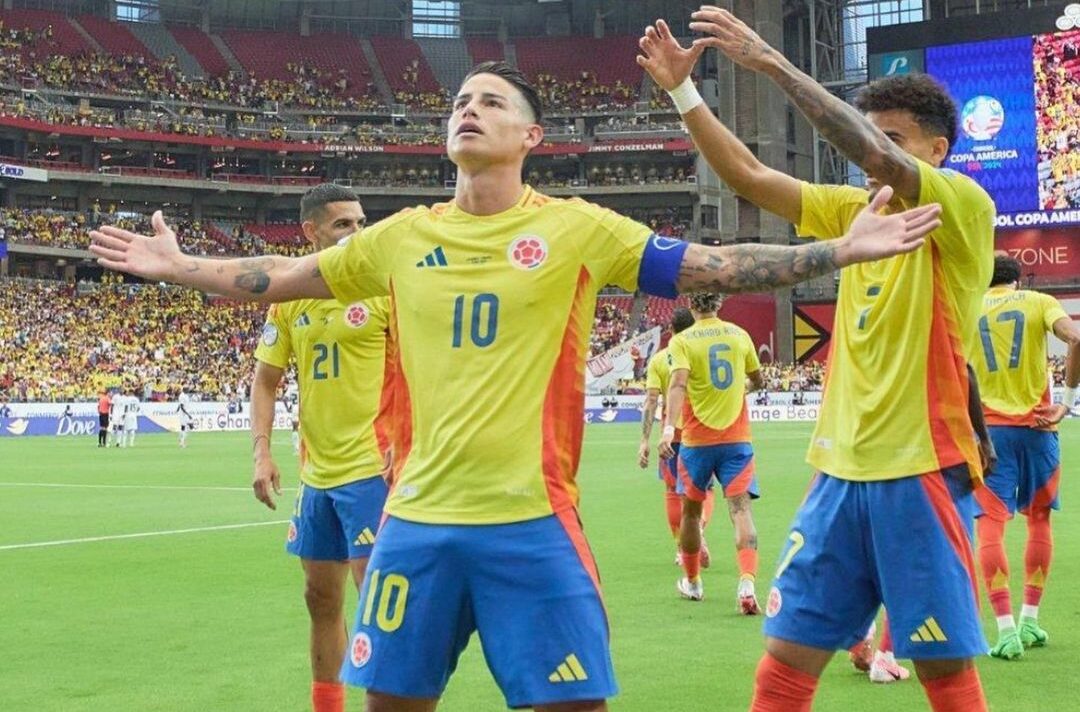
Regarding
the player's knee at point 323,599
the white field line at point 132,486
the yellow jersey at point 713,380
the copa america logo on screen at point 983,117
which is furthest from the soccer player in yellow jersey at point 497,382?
the copa america logo on screen at point 983,117

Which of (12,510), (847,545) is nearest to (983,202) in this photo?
(847,545)

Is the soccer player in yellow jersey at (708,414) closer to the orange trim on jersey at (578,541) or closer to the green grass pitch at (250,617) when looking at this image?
the green grass pitch at (250,617)

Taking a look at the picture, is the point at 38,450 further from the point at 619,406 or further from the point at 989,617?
the point at 989,617

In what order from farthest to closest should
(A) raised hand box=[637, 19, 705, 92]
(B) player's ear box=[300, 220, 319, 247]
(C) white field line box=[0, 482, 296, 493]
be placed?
(C) white field line box=[0, 482, 296, 493] < (B) player's ear box=[300, 220, 319, 247] < (A) raised hand box=[637, 19, 705, 92]

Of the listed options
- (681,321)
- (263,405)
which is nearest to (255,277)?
(263,405)

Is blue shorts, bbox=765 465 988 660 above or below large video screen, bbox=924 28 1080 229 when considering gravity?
below

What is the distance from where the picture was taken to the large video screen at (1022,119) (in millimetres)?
49219

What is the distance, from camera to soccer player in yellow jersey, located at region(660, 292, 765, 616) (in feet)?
35.5

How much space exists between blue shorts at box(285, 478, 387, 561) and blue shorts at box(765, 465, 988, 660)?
98.2 inches

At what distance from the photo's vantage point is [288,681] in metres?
7.73

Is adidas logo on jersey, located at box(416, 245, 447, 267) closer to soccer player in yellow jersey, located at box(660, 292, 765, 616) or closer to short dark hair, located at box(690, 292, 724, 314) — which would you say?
soccer player in yellow jersey, located at box(660, 292, 765, 616)

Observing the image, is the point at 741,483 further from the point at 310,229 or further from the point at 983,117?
the point at 983,117

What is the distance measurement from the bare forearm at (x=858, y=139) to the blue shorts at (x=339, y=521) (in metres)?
3.11

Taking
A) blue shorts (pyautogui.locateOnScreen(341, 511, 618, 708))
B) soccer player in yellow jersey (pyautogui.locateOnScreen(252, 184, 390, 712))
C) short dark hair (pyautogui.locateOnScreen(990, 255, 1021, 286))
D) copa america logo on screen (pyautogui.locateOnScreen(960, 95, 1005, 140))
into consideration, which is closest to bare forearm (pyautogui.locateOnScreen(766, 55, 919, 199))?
blue shorts (pyautogui.locateOnScreen(341, 511, 618, 708))
